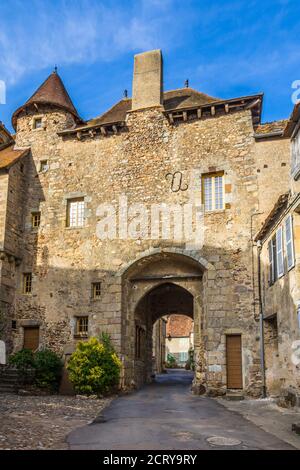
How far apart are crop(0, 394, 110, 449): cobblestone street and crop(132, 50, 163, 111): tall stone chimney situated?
32.0 feet

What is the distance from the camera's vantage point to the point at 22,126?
17.5 m

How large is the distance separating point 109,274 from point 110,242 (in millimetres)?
1046

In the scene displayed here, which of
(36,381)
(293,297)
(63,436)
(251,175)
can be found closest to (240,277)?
(251,175)

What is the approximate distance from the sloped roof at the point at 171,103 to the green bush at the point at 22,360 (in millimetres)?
8040

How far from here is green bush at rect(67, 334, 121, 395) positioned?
1291 centimetres

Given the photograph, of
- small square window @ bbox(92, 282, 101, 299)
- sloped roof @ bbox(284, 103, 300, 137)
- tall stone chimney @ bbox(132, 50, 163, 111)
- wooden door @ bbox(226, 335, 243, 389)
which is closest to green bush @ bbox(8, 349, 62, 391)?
small square window @ bbox(92, 282, 101, 299)

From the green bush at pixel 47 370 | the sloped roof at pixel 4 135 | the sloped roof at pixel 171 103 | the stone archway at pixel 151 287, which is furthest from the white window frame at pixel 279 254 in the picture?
the sloped roof at pixel 4 135

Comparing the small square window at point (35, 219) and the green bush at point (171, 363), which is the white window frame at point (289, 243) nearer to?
the small square window at point (35, 219)

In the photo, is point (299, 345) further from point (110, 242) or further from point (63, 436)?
point (110, 242)

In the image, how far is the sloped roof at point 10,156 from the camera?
621 inches

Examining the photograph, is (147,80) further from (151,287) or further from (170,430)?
(170,430)

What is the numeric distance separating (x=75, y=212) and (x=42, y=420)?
8928mm

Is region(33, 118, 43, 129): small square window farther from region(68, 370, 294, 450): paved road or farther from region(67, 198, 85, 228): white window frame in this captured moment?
region(68, 370, 294, 450): paved road

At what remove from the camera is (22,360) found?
45.3 ft
